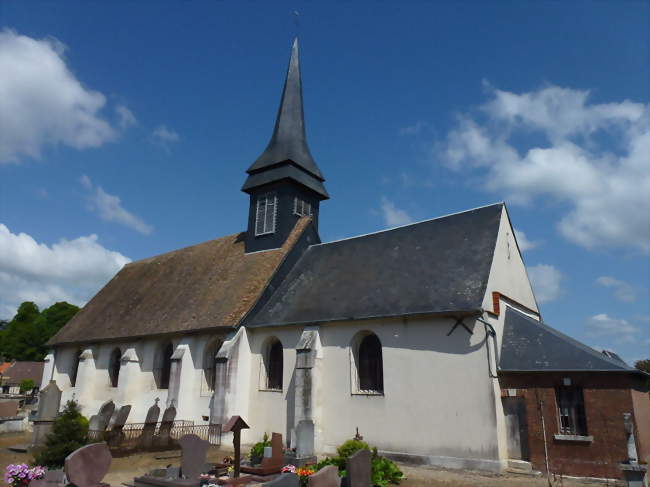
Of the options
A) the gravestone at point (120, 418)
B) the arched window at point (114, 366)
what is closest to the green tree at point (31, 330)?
the arched window at point (114, 366)

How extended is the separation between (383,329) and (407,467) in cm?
425

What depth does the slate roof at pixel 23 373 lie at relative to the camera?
48094mm

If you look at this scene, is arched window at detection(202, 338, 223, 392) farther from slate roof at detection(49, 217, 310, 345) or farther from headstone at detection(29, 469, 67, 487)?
headstone at detection(29, 469, 67, 487)

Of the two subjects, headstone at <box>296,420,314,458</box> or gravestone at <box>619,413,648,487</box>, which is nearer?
gravestone at <box>619,413,648,487</box>

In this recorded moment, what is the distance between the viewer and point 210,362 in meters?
19.6

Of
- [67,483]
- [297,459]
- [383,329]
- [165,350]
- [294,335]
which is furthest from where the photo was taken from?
[165,350]

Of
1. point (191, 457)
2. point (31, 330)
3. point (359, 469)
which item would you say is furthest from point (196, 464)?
point (31, 330)

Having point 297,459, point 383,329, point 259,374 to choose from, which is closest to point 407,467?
point 297,459

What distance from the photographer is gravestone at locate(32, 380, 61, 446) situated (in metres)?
15.9

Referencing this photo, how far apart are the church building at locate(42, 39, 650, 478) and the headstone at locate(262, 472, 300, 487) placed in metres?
3.91

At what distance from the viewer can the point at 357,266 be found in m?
19.1

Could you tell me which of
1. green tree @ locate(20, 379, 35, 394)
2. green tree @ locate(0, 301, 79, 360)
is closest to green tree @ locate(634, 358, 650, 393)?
green tree @ locate(20, 379, 35, 394)

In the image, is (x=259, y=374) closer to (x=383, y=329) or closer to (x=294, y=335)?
(x=294, y=335)

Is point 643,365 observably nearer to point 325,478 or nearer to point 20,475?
point 325,478
